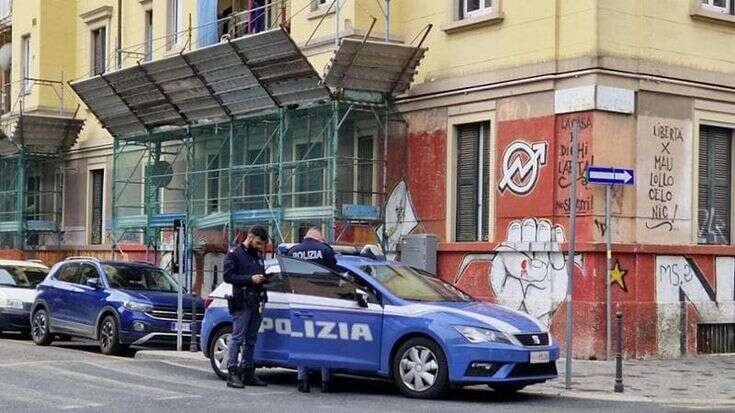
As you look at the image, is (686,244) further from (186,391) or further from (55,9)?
(55,9)

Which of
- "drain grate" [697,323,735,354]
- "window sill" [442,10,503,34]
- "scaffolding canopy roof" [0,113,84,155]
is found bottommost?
"drain grate" [697,323,735,354]

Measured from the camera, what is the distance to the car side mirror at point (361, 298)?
13.7m

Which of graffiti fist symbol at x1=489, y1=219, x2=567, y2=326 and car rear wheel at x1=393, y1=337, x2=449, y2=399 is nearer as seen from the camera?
car rear wheel at x1=393, y1=337, x2=449, y2=399

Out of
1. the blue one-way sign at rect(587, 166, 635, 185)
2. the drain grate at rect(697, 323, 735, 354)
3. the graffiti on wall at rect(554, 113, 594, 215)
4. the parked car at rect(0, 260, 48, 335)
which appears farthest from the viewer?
the parked car at rect(0, 260, 48, 335)

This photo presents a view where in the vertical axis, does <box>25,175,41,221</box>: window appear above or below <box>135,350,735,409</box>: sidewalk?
above

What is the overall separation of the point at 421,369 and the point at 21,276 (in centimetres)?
1301

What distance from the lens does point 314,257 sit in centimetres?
1431

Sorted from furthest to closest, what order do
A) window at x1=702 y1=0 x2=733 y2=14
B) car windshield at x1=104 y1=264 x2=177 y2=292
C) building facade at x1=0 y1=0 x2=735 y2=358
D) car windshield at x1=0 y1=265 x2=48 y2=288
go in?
car windshield at x1=0 y1=265 x2=48 y2=288, window at x1=702 y1=0 x2=733 y2=14, car windshield at x1=104 y1=264 x2=177 y2=292, building facade at x1=0 y1=0 x2=735 y2=358

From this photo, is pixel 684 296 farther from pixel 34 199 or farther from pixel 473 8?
pixel 34 199

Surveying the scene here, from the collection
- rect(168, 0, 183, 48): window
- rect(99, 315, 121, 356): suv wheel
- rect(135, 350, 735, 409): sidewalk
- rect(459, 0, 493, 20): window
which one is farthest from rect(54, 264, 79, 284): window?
rect(168, 0, 183, 48): window

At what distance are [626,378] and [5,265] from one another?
13.4 metres

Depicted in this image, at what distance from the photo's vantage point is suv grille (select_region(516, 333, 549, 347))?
13195mm

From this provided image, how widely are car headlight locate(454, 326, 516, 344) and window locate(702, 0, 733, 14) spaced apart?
374 inches

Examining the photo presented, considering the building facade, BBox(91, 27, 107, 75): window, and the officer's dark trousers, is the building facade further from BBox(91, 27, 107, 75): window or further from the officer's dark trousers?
BBox(91, 27, 107, 75): window
